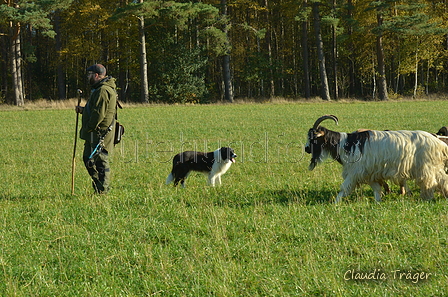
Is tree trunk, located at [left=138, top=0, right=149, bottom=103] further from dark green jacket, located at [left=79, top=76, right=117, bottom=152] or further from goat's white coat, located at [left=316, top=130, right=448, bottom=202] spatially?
goat's white coat, located at [left=316, top=130, right=448, bottom=202]

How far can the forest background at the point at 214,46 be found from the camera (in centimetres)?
3966

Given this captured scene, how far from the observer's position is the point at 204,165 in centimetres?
959

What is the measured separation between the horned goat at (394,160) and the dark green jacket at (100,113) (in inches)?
159

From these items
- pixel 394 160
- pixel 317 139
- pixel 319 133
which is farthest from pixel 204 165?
pixel 394 160

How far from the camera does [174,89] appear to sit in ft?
143

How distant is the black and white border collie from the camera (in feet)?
31.1

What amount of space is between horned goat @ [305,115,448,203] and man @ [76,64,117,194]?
404cm

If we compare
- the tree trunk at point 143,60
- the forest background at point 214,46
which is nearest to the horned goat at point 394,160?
the forest background at point 214,46

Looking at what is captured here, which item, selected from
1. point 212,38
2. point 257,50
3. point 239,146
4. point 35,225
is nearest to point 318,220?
point 35,225

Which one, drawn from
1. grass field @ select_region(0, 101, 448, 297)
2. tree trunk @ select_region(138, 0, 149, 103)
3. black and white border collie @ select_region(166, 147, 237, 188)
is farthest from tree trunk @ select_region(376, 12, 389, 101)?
black and white border collie @ select_region(166, 147, 237, 188)

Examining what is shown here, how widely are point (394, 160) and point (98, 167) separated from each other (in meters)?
4.97

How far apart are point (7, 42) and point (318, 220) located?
57.4m

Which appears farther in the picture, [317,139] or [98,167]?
[98,167]

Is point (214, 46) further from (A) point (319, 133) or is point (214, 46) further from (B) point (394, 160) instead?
(B) point (394, 160)
